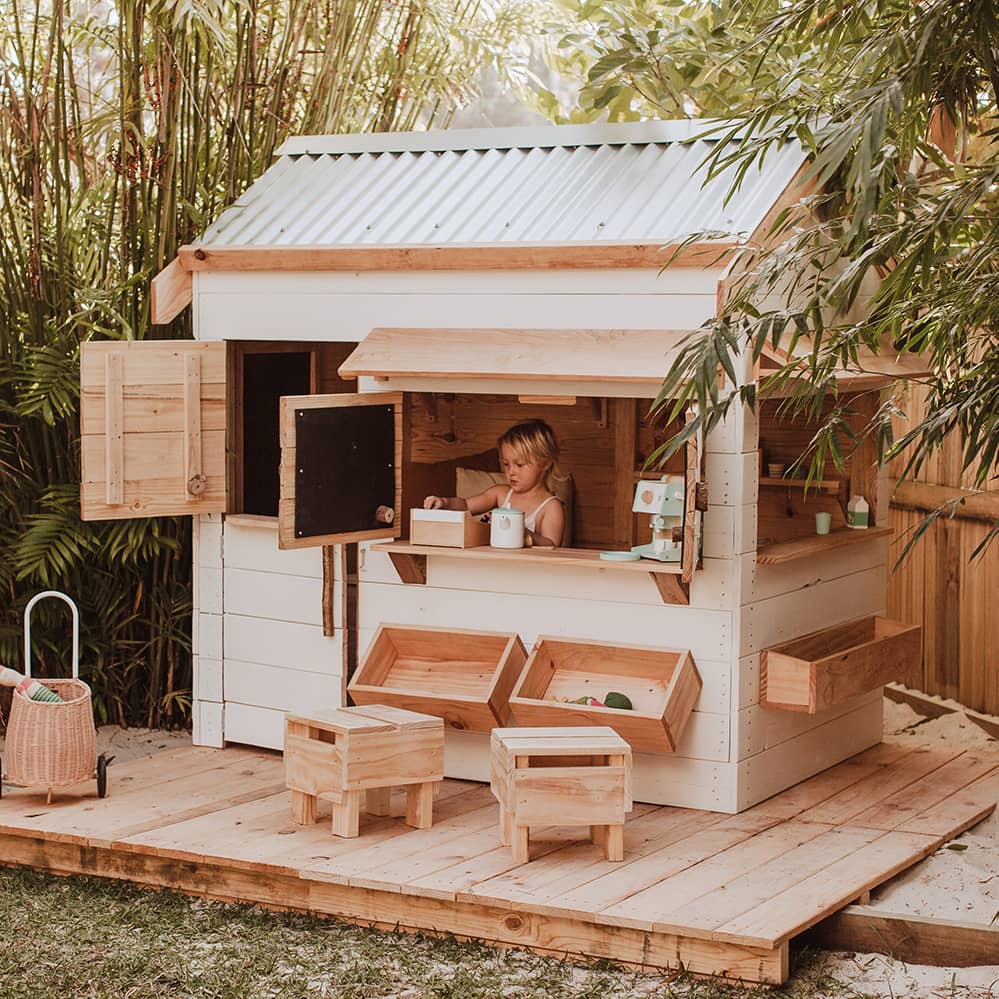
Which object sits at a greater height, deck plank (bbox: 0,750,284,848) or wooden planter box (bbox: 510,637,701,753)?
wooden planter box (bbox: 510,637,701,753)

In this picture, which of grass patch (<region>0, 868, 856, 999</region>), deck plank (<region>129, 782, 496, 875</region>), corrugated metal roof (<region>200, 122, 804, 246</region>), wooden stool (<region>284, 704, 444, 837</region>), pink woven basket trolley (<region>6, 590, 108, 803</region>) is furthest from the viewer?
corrugated metal roof (<region>200, 122, 804, 246</region>)

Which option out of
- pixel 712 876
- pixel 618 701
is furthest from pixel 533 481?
pixel 712 876

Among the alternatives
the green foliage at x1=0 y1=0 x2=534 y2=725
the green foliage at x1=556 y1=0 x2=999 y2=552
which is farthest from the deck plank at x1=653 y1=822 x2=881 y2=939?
the green foliage at x1=0 y1=0 x2=534 y2=725

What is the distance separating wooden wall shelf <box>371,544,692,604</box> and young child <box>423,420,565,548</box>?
10.9 inches

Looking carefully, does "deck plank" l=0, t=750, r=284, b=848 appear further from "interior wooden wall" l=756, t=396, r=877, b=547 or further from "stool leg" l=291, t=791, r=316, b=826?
"interior wooden wall" l=756, t=396, r=877, b=547

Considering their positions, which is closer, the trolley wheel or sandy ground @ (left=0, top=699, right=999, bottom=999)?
sandy ground @ (left=0, top=699, right=999, bottom=999)

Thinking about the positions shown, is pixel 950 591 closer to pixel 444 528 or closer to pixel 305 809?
pixel 444 528

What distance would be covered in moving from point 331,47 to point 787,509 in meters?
2.95

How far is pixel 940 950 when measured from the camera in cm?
432

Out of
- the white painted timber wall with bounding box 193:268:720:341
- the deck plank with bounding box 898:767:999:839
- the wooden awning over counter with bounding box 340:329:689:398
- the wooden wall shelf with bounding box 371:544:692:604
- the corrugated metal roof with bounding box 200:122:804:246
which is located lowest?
the deck plank with bounding box 898:767:999:839

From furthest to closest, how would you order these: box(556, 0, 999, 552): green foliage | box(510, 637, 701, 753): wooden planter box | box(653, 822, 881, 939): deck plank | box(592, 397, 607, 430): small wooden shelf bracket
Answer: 1. box(592, 397, 607, 430): small wooden shelf bracket
2. box(510, 637, 701, 753): wooden planter box
3. box(653, 822, 881, 939): deck plank
4. box(556, 0, 999, 552): green foliage

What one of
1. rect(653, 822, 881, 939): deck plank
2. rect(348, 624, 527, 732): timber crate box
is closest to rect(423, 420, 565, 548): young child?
rect(348, 624, 527, 732): timber crate box

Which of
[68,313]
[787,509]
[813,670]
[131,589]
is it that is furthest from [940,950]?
[68,313]

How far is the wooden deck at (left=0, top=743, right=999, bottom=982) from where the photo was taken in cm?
428
